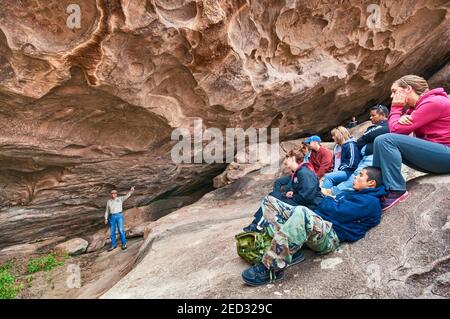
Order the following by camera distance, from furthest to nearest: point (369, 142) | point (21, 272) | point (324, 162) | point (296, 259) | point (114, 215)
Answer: point (114, 215), point (21, 272), point (324, 162), point (369, 142), point (296, 259)

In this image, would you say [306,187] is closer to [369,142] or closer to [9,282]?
[369,142]

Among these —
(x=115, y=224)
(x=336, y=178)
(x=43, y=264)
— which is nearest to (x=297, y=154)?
(x=336, y=178)

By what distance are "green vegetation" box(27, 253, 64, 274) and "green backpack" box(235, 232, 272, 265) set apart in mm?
6122

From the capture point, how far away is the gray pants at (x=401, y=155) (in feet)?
11.9

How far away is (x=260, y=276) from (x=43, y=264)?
667 centimetres

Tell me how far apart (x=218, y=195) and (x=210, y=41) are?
407cm

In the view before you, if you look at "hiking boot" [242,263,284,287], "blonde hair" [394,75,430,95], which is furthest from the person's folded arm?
"hiking boot" [242,263,284,287]

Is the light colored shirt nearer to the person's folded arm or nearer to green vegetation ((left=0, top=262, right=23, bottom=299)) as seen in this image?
green vegetation ((left=0, top=262, right=23, bottom=299))

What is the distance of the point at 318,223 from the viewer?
3152 millimetres

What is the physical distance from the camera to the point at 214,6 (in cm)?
571

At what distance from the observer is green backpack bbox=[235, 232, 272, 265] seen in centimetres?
337
